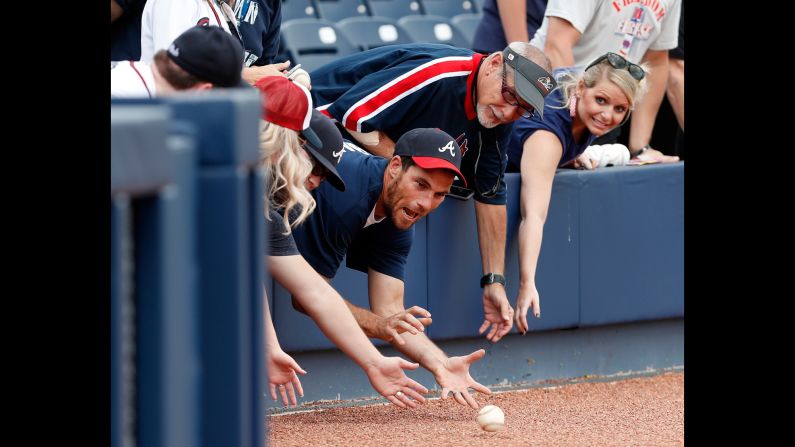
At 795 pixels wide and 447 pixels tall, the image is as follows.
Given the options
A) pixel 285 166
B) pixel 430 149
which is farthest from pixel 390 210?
pixel 285 166

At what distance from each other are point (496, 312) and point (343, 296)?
0.67 metres

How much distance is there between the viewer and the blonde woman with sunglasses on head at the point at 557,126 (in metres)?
5.04

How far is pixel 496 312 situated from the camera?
502 centimetres

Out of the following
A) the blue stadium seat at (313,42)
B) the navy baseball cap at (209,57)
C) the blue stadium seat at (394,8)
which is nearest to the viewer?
the navy baseball cap at (209,57)

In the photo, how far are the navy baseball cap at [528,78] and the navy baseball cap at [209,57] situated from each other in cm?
174

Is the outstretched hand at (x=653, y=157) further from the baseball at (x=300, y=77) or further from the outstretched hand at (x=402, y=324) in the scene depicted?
the baseball at (x=300, y=77)

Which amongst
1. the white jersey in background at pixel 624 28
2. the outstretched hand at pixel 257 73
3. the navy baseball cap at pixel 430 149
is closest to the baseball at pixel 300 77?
the outstretched hand at pixel 257 73

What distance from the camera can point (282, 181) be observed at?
3645mm

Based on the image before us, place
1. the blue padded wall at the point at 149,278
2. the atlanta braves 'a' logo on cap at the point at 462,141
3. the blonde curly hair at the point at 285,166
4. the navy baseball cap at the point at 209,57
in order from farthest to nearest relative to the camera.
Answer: the atlanta braves 'a' logo on cap at the point at 462,141, the blonde curly hair at the point at 285,166, the navy baseball cap at the point at 209,57, the blue padded wall at the point at 149,278

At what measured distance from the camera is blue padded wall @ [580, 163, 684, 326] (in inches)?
219

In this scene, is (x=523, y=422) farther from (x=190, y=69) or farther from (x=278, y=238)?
(x=190, y=69)

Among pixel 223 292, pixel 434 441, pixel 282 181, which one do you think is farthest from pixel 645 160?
pixel 223 292

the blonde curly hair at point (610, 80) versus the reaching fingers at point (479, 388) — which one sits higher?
the blonde curly hair at point (610, 80)
